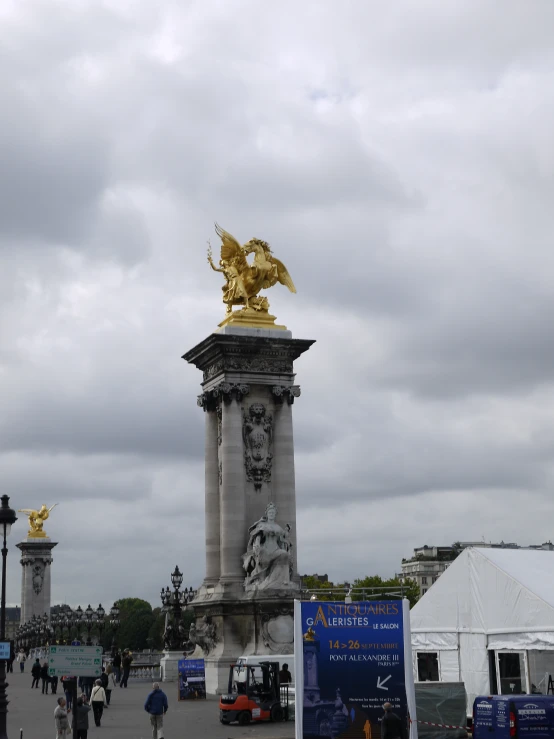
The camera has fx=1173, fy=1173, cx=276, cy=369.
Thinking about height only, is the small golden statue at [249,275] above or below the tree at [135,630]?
above

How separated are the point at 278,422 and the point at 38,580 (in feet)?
232

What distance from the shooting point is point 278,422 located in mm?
47000

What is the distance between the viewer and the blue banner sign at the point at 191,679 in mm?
40688

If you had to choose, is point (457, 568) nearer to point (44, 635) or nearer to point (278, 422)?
point (278, 422)

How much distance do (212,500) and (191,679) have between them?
832cm

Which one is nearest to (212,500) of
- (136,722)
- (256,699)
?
(136,722)

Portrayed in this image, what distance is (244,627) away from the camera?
145 feet

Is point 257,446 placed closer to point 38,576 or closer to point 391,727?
point 391,727

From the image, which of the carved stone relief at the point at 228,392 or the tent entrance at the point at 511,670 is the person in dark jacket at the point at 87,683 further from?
the tent entrance at the point at 511,670

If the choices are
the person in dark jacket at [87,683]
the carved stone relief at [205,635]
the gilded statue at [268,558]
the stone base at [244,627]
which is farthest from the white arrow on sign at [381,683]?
the carved stone relief at [205,635]

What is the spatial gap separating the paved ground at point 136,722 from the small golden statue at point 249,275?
1560 centimetres

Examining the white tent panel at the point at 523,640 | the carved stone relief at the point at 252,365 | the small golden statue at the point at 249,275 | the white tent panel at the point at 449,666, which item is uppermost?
the small golden statue at the point at 249,275

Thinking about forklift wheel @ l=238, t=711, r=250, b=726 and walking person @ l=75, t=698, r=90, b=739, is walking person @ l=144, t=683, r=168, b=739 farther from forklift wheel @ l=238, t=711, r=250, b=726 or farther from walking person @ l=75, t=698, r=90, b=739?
forklift wheel @ l=238, t=711, r=250, b=726

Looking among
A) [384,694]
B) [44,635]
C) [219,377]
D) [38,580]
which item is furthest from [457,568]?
[38,580]
